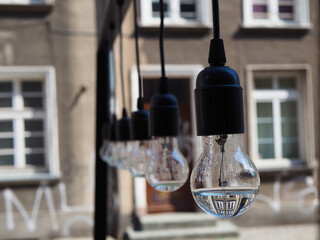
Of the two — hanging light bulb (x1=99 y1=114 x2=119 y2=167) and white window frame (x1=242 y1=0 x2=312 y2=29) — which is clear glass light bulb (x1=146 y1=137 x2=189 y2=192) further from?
white window frame (x1=242 y1=0 x2=312 y2=29)

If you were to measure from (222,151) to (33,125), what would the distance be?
8.15m

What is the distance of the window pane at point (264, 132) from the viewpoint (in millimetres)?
9609

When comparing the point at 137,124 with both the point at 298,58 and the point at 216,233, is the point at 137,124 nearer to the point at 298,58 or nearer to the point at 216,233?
the point at 216,233

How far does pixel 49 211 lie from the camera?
872cm

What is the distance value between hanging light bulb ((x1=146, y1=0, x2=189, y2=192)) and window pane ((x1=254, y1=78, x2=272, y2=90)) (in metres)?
8.21

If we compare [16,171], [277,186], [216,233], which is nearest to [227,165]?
[216,233]

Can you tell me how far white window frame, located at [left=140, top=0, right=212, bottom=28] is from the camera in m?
9.05

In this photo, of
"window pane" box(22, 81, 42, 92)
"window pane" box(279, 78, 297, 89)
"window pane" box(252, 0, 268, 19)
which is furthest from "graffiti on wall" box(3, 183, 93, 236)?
"window pane" box(252, 0, 268, 19)

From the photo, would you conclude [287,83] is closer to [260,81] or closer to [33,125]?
[260,81]

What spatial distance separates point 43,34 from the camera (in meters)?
8.77

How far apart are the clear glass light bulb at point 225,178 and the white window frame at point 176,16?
8.08 metres

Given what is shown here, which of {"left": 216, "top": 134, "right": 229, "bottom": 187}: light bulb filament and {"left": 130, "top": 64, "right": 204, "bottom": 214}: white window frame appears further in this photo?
{"left": 130, "top": 64, "right": 204, "bottom": 214}: white window frame

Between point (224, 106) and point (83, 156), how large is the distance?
793 cm

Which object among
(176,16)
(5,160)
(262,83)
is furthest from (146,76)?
(5,160)
